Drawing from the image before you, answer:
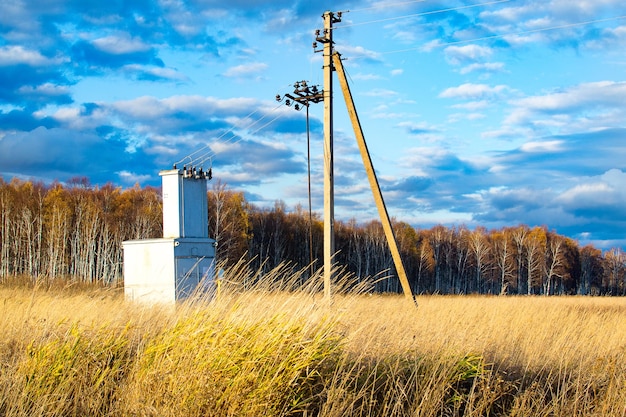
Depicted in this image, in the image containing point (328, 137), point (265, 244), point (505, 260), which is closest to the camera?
point (328, 137)

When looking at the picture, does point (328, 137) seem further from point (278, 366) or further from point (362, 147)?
point (278, 366)

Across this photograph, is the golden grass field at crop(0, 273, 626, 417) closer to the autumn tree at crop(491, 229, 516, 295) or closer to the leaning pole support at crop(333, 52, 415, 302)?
the leaning pole support at crop(333, 52, 415, 302)

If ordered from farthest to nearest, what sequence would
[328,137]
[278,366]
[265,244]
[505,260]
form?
1. [505,260]
2. [265,244]
3. [328,137]
4. [278,366]

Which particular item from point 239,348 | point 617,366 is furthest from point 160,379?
point 617,366

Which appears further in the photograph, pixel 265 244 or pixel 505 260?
pixel 505 260

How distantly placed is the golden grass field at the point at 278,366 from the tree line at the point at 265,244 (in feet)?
52.1

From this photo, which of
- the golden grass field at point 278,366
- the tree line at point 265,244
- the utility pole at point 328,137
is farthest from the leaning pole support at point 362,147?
the tree line at point 265,244

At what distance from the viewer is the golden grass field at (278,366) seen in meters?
5.54

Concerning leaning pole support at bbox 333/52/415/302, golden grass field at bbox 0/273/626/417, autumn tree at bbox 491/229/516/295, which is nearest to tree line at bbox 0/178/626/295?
autumn tree at bbox 491/229/516/295

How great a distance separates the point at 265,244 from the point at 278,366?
51334 mm

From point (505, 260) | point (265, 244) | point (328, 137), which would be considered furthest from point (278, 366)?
point (505, 260)

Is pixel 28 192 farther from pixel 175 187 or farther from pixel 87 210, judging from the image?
pixel 175 187

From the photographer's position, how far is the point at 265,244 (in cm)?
5669

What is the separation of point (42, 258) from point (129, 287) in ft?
110
